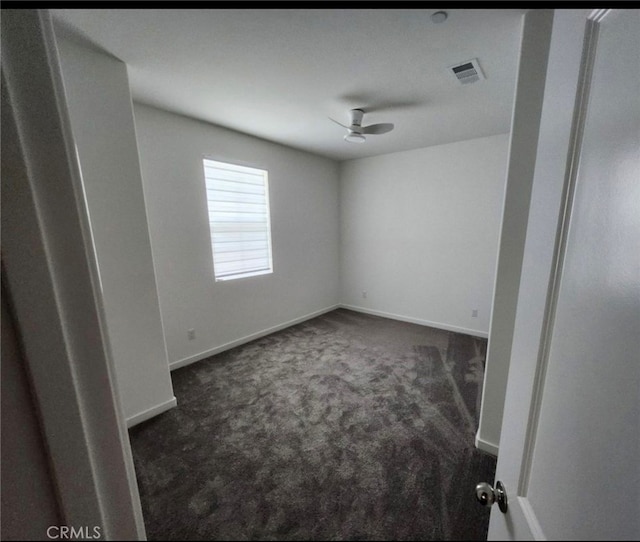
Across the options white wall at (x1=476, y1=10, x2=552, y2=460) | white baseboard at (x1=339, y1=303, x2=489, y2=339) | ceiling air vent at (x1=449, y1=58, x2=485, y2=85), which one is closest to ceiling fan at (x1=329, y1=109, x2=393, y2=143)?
ceiling air vent at (x1=449, y1=58, x2=485, y2=85)

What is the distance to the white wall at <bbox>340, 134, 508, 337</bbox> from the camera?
3139mm

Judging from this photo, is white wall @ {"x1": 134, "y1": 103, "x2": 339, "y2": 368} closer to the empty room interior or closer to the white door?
the empty room interior

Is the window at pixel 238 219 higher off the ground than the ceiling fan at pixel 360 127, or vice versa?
the ceiling fan at pixel 360 127

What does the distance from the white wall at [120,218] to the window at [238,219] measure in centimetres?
109

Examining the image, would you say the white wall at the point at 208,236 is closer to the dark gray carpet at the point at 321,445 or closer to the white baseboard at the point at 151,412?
the dark gray carpet at the point at 321,445

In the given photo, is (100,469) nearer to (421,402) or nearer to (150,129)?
(421,402)

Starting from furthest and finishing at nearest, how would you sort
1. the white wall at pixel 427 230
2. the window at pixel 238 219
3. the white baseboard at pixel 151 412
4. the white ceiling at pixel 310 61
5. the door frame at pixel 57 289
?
the white wall at pixel 427 230, the window at pixel 238 219, the white baseboard at pixel 151 412, the white ceiling at pixel 310 61, the door frame at pixel 57 289

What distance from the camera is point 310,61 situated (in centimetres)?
154

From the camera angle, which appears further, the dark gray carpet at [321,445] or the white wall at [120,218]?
the white wall at [120,218]

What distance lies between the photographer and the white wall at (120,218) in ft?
4.14

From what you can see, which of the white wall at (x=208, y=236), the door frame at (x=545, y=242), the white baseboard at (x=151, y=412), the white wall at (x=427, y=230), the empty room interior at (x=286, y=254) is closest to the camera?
the door frame at (x=545, y=242)

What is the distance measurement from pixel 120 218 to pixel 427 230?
3454 mm

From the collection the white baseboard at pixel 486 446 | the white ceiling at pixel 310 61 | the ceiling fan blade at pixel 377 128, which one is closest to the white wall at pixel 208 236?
the white ceiling at pixel 310 61

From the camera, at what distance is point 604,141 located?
40 centimetres
